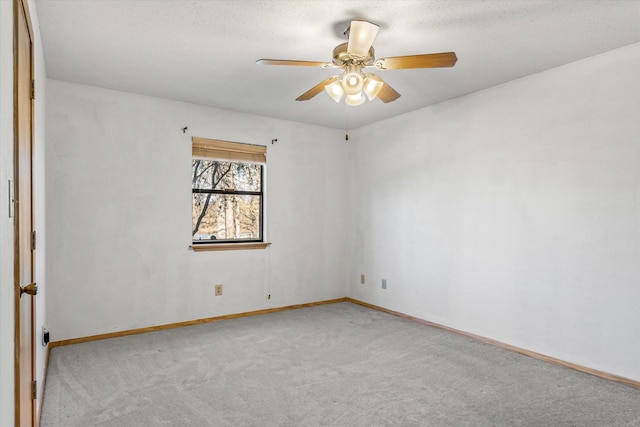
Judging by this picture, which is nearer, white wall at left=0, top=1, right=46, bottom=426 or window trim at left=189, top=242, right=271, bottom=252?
white wall at left=0, top=1, right=46, bottom=426

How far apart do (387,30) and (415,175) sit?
2.12 meters

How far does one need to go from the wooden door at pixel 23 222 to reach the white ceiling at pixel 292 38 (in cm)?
69

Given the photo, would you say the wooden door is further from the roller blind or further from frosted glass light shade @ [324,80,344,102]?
the roller blind

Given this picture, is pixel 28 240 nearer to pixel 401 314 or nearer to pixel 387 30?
pixel 387 30

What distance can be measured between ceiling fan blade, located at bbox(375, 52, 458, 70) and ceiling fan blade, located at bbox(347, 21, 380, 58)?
5.9 inches

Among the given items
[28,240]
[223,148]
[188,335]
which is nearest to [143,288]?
[188,335]

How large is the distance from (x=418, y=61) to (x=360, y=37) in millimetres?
388

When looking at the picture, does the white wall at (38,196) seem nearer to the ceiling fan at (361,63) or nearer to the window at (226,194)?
the ceiling fan at (361,63)

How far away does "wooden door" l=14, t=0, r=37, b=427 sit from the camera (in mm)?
1436

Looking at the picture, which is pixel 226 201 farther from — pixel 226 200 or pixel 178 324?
pixel 178 324

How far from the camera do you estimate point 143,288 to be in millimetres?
3898

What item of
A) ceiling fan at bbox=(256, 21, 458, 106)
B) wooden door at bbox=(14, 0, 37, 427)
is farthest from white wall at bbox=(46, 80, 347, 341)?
ceiling fan at bbox=(256, 21, 458, 106)
